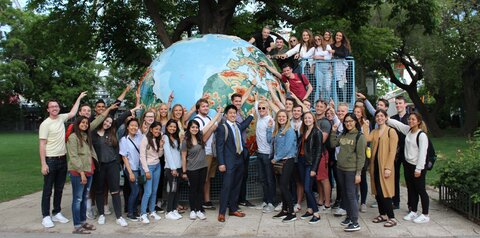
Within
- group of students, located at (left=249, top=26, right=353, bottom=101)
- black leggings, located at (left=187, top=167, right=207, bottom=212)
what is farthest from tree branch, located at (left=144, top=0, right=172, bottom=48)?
black leggings, located at (left=187, top=167, right=207, bottom=212)

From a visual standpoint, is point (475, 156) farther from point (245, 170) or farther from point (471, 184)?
point (245, 170)

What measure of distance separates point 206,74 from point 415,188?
14.6ft

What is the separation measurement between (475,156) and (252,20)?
13.3 meters

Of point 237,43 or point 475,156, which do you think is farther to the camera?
point 237,43

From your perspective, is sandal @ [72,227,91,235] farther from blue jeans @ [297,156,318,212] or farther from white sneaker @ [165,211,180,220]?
blue jeans @ [297,156,318,212]

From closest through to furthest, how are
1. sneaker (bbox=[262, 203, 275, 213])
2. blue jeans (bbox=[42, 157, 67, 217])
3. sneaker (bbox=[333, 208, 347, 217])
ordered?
1. blue jeans (bbox=[42, 157, 67, 217])
2. sneaker (bbox=[333, 208, 347, 217])
3. sneaker (bbox=[262, 203, 275, 213])

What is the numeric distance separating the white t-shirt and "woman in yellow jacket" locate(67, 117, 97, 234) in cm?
27

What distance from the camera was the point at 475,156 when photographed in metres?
8.82

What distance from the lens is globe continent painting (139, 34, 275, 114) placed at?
8805 millimetres

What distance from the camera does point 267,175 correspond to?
26.9ft

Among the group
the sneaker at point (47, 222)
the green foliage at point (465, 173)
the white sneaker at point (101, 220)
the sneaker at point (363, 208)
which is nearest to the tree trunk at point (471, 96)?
the green foliage at point (465, 173)

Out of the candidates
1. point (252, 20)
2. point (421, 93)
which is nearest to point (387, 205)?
point (252, 20)

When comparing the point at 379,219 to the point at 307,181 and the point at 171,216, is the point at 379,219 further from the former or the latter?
the point at 171,216

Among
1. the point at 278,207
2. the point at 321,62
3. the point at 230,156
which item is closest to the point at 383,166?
the point at 278,207
